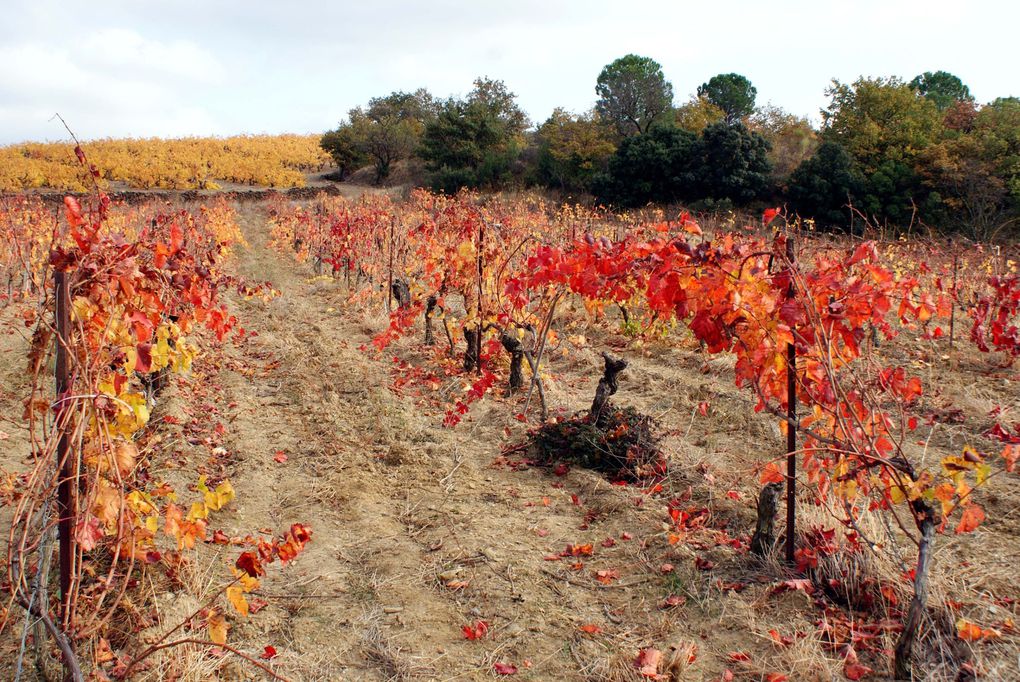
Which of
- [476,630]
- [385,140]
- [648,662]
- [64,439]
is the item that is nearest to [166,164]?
[385,140]

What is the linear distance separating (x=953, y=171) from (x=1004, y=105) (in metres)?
4.60

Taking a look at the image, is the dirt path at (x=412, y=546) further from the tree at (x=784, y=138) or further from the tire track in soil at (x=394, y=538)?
the tree at (x=784, y=138)

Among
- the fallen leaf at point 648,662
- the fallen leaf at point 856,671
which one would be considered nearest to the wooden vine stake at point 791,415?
the fallen leaf at point 856,671

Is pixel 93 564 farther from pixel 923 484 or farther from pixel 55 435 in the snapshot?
pixel 923 484

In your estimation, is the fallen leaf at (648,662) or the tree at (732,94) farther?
the tree at (732,94)

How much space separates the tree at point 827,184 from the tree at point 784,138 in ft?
4.16

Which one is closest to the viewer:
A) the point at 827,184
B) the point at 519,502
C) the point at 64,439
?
the point at 64,439

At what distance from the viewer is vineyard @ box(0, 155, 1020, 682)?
241 cm

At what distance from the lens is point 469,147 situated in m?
26.7

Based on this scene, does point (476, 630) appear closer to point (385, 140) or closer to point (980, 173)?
point (980, 173)

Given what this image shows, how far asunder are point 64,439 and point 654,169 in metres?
21.6

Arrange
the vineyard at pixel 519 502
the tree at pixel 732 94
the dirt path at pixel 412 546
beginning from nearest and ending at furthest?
the vineyard at pixel 519 502 < the dirt path at pixel 412 546 < the tree at pixel 732 94

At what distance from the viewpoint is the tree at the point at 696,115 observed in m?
25.1

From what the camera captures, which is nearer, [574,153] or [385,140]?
[574,153]
